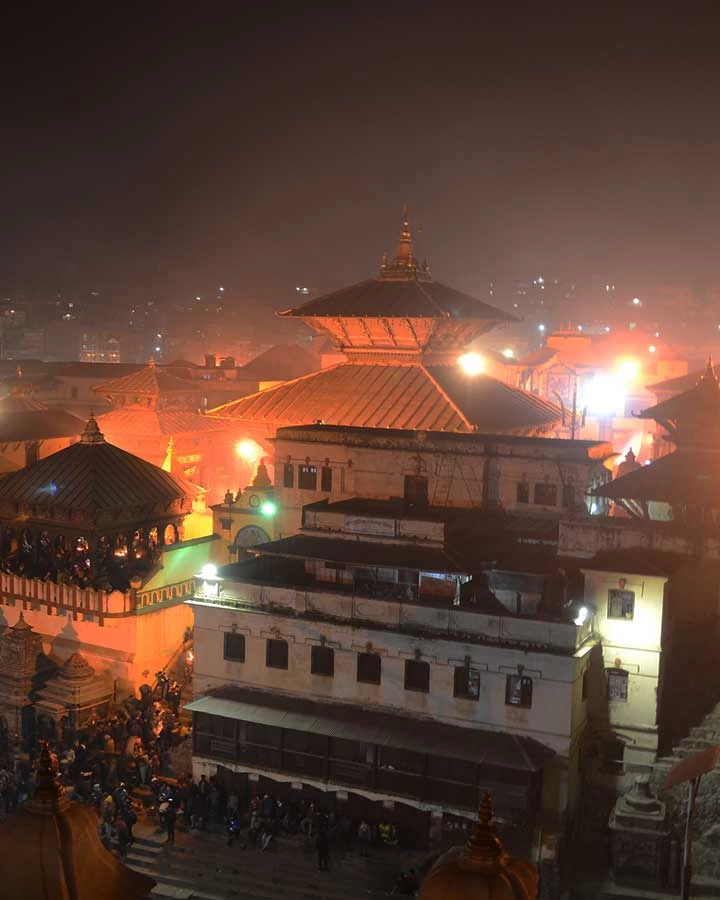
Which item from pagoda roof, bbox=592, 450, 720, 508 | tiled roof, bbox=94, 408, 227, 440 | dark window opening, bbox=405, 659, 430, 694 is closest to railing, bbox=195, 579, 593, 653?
dark window opening, bbox=405, 659, 430, 694

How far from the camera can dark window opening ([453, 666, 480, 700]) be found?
1210 inches

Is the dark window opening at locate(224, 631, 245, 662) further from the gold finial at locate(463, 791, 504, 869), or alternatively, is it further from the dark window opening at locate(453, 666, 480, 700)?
the gold finial at locate(463, 791, 504, 869)

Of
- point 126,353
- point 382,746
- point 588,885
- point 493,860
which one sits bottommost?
point 588,885

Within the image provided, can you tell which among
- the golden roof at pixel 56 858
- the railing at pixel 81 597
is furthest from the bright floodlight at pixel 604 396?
the golden roof at pixel 56 858

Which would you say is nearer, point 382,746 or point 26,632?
point 382,746

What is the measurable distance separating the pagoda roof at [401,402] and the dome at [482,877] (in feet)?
118

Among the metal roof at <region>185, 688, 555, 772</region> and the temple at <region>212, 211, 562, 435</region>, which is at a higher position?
the temple at <region>212, 211, 562, 435</region>

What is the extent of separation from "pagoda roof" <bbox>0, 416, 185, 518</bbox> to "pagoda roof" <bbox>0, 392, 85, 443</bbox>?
1861 centimetres

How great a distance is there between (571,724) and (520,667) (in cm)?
200

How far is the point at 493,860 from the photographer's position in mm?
10391

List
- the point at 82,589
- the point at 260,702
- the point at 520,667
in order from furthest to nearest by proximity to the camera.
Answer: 1. the point at 82,589
2. the point at 260,702
3. the point at 520,667

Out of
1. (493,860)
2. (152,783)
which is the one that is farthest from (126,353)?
(493,860)

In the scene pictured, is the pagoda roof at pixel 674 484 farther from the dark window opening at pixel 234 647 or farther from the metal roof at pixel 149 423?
the metal roof at pixel 149 423

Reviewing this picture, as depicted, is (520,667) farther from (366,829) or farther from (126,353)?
(126,353)
